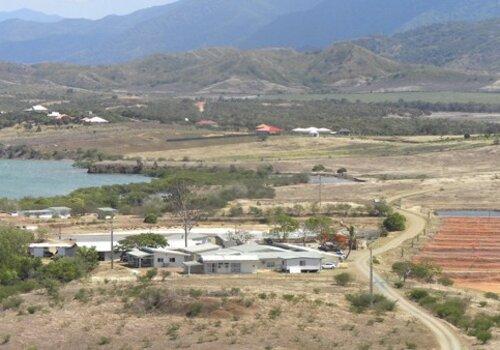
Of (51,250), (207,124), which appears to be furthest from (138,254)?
(207,124)

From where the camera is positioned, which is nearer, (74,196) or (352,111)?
(74,196)

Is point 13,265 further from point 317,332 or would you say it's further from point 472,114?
point 472,114

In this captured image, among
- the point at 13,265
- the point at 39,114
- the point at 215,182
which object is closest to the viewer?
the point at 13,265

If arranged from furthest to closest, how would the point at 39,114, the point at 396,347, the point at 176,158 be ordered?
1. the point at 39,114
2. the point at 176,158
3. the point at 396,347

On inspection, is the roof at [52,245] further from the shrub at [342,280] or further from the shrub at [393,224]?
the shrub at [393,224]

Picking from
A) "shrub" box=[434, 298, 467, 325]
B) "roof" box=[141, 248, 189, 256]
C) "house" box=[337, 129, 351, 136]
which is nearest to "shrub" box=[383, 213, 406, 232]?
"roof" box=[141, 248, 189, 256]

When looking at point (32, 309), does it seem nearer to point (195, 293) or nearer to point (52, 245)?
point (195, 293)

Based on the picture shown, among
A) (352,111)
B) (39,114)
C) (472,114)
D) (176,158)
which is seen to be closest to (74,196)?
(176,158)

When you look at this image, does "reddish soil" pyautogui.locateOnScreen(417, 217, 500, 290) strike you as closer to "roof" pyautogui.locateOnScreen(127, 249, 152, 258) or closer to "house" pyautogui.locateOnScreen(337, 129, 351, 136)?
"roof" pyautogui.locateOnScreen(127, 249, 152, 258)
